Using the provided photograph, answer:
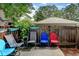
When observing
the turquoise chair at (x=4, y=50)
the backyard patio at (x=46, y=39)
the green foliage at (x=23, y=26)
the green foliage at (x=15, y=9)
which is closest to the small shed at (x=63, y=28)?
the backyard patio at (x=46, y=39)

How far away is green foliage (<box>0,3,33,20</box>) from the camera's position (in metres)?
3.79

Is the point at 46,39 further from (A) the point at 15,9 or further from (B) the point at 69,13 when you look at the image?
(A) the point at 15,9

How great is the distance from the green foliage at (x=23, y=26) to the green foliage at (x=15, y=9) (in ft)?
0.39

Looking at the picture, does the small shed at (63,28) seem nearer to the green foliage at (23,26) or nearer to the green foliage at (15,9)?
the green foliage at (23,26)

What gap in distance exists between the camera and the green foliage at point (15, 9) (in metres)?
3.79

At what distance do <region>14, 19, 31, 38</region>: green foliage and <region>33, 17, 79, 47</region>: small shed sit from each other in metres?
0.16

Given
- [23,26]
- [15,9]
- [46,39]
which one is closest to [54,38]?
[46,39]

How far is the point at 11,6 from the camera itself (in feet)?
12.5

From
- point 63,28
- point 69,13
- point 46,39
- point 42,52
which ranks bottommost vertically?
point 42,52

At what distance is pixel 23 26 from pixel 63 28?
30.2 inches

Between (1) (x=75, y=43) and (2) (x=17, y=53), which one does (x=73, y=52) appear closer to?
(1) (x=75, y=43)

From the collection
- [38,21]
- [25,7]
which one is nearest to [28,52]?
[38,21]

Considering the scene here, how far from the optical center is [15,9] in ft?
12.5

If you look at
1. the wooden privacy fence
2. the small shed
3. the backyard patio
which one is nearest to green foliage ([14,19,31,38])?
the backyard patio
